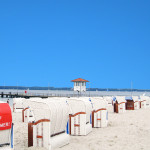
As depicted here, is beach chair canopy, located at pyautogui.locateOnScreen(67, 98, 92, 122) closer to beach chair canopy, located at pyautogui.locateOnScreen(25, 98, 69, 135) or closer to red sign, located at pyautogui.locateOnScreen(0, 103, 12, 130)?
beach chair canopy, located at pyautogui.locateOnScreen(25, 98, 69, 135)

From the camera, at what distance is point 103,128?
48.0 feet

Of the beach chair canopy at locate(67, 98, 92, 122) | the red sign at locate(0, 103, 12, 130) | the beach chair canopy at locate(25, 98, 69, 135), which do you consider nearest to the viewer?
the red sign at locate(0, 103, 12, 130)

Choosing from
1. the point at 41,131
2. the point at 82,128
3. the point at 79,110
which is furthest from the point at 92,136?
the point at 41,131

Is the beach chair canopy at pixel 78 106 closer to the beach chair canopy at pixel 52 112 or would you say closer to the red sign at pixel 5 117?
the beach chair canopy at pixel 52 112

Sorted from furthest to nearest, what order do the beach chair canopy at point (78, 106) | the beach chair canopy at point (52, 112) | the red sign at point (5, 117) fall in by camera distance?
the beach chair canopy at point (78, 106) < the beach chair canopy at point (52, 112) < the red sign at point (5, 117)

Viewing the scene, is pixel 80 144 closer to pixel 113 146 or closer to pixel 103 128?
pixel 113 146

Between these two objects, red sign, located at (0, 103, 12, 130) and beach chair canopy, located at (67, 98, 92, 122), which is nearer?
red sign, located at (0, 103, 12, 130)

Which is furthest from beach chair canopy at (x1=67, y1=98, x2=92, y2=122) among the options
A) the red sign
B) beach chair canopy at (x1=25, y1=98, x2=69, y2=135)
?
the red sign

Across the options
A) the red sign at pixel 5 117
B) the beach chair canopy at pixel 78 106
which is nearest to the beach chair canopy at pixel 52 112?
the red sign at pixel 5 117

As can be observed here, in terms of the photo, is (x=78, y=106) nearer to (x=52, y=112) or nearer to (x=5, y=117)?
(x=52, y=112)

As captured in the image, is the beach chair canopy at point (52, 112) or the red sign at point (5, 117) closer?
the red sign at point (5, 117)

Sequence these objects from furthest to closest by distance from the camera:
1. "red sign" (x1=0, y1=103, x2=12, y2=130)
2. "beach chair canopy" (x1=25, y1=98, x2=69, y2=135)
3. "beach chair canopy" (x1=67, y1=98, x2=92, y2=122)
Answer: "beach chair canopy" (x1=67, y1=98, x2=92, y2=122) < "beach chair canopy" (x1=25, y1=98, x2=69, y2=135) < "red sign" (x1=0, y1=103, x2=12, y2=130)

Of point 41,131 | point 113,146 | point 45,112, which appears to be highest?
point 45,112

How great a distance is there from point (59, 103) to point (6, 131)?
9.83 feet
